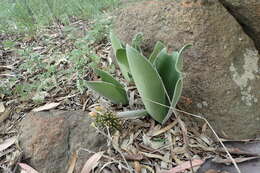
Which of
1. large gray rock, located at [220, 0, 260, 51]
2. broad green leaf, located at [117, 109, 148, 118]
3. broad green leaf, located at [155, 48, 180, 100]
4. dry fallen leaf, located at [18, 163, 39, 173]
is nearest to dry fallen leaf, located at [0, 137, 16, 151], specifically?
dry fallen leaf, located at [18, 163, 39, 173]

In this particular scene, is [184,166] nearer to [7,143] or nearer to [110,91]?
[110,91]

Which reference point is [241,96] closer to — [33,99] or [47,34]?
[33,99]

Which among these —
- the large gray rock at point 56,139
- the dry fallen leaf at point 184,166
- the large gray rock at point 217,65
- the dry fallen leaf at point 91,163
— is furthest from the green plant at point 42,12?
the dry fallen leaf at point 184,166

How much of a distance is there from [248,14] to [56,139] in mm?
1164

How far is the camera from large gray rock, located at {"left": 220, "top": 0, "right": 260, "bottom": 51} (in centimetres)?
125

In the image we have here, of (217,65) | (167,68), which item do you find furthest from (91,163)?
(217,65)

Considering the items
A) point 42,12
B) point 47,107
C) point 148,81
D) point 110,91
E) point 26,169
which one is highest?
point 42,12

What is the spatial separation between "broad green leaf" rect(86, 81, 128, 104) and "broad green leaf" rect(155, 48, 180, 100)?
0.76 ft

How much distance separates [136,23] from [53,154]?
3.03 ft

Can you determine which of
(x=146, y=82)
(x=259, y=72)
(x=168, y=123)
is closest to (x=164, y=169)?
(x=168, y=123)

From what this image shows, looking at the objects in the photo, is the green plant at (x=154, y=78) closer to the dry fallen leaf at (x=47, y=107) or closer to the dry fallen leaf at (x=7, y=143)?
the dry fallen leaf at (x=47, y=107)

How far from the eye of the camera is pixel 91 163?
1.03 metres

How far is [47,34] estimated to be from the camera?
2283mm

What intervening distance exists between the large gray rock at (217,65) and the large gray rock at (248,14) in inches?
1.6
